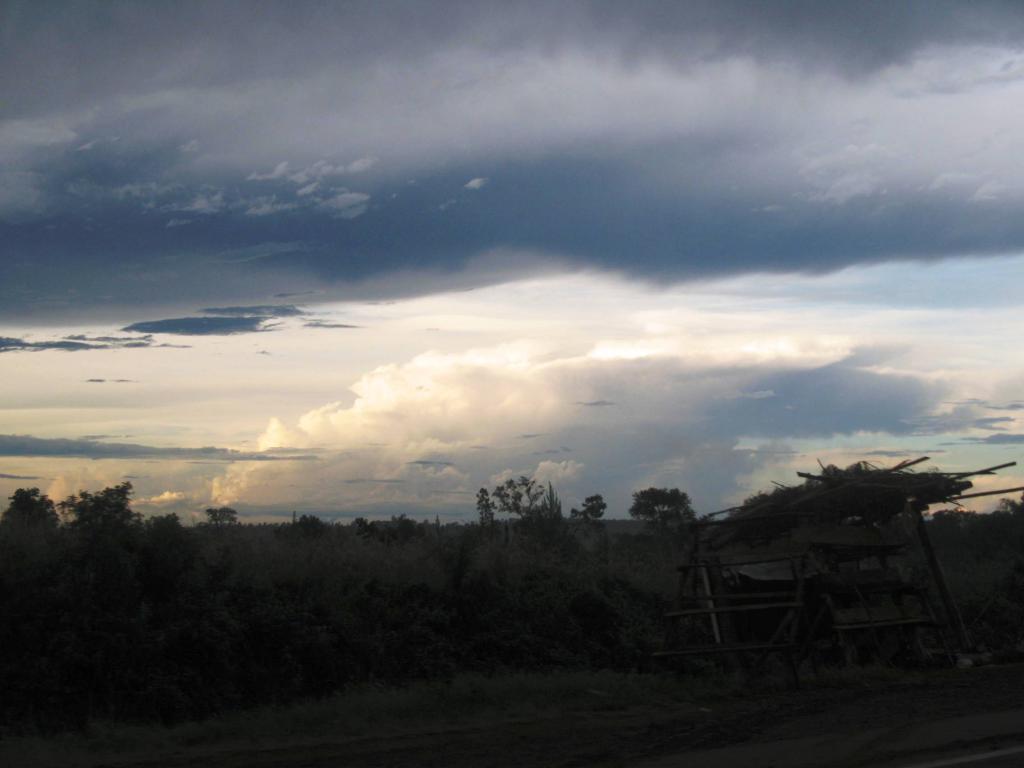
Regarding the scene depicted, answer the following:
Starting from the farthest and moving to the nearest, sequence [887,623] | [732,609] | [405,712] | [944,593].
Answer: [944,593] → [887,623] → [732,609] → [405,712]

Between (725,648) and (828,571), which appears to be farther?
(828,571)

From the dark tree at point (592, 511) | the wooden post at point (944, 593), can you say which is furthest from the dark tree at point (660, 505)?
the wooden post at point (944, 593)

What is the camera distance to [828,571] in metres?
19.2

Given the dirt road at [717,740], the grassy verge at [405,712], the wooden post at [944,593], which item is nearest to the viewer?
the dirt road at [717,740]

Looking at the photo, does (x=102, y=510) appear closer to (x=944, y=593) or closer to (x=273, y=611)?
(x=273, y=611)

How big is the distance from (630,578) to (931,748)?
16.2 meters

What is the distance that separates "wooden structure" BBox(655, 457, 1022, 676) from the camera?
18.5m

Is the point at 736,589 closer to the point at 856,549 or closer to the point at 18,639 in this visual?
the point at 856,549

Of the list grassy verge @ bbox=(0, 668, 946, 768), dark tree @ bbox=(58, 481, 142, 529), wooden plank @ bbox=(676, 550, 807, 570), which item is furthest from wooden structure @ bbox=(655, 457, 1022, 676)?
dark tree @ bbox=(58, 481, 142, 529)

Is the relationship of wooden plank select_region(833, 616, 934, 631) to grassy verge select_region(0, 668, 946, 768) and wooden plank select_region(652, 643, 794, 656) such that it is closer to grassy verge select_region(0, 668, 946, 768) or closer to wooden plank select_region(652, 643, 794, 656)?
grassy verge select_region(0, 668, 946, 768)

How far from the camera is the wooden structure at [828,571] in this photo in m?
18.5

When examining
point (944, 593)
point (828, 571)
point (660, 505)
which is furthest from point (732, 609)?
point (660, 505)

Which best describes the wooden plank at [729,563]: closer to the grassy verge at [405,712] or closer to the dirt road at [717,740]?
the grassy verge at [405,712]

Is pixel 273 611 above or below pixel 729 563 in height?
above
